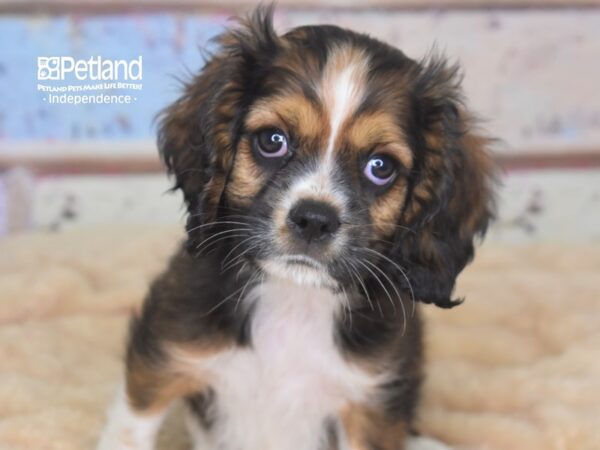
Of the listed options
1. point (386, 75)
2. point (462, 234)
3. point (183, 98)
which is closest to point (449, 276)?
point (462, 234)

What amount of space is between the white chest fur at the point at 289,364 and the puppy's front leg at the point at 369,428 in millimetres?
38

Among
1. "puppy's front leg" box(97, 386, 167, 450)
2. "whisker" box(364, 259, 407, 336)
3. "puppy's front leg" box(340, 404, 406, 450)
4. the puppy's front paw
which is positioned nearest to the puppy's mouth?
"whisker" box(364, 259, 407, 336)

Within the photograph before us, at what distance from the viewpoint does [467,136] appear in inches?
93.0

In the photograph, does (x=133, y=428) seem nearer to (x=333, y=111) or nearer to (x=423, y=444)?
(x=423, y=444)

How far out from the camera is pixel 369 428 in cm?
236

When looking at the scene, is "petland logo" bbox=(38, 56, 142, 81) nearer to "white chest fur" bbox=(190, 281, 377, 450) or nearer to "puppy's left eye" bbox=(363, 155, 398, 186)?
"white chest fur" bbox=(190, 281, 377, 450)

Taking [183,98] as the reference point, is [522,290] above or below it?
below

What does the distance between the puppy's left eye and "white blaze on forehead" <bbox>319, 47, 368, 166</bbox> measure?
10 centimetres

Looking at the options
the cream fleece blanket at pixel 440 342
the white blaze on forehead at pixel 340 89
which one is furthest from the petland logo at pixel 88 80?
the white blaze on forehead at pixel 340 89

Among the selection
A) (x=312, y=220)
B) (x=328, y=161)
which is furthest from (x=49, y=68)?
(x=312, y=220)

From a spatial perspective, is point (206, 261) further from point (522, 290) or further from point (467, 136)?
point (522, 290)

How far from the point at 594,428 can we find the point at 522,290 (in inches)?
42.8

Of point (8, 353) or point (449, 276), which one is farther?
point (8, 353)

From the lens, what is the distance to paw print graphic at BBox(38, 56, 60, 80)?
3.45 m
